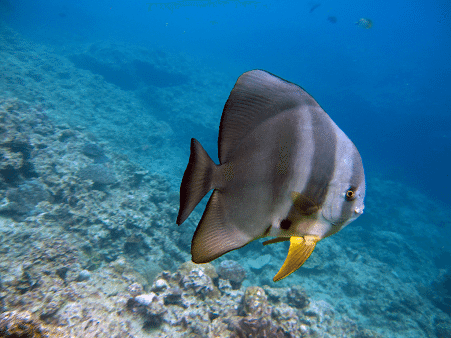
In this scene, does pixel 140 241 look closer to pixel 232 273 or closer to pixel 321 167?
pixel 232 273

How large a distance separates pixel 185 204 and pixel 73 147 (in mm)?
9233

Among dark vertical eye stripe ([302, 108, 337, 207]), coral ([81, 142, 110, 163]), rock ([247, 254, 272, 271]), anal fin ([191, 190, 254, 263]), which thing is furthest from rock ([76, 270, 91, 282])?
rock ([247, 254, 272, 271])

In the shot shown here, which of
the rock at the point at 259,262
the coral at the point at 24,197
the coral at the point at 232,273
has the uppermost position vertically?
the coral at the point at 24,197

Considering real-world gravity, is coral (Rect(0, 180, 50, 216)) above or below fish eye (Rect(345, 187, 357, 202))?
below

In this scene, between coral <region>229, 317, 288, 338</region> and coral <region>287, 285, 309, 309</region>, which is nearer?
coral <region>229, 317, 288, 338</region>

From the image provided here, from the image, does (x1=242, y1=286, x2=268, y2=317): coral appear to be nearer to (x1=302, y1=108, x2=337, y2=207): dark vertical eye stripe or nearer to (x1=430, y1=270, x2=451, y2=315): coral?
(x1=302, y1=108, x2=337, y2=207): dark vertical eye stripe

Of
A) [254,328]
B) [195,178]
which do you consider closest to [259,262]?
[254,328]

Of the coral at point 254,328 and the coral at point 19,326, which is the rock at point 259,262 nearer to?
the coral at point 254,328

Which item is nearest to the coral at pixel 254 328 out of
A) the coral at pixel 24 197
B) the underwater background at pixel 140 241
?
the underwater background at pixel 140 241

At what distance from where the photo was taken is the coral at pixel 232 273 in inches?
195

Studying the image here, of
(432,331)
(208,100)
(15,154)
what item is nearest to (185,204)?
(15,154)

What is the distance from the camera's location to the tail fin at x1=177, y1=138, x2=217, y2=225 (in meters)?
0.59

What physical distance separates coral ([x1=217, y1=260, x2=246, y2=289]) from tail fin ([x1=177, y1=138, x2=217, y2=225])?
505 cm

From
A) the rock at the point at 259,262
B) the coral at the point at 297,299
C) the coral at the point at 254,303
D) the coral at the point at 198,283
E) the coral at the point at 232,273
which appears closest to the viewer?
the coral at the point at 254,303
